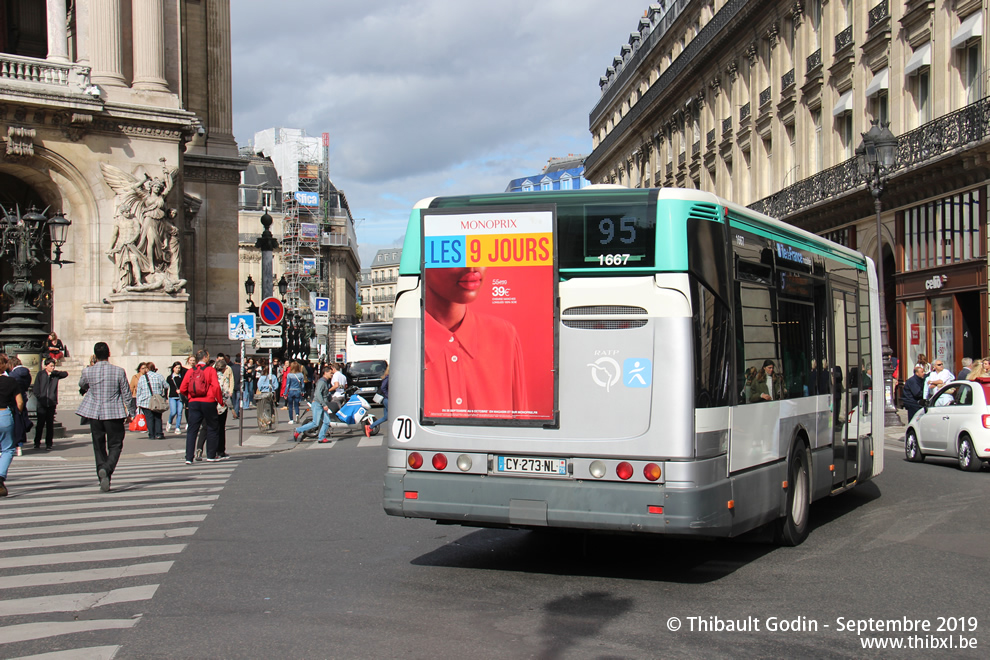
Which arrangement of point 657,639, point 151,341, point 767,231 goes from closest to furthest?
point 657,639 < point 767,231 < point 151,341

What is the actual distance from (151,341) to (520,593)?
24.2 m

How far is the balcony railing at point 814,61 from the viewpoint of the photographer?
35.4 metres

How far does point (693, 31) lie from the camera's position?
50.0 m

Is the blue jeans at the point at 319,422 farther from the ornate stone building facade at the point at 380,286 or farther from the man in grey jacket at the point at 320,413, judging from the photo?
the ornate stone building facade at the point at 380,286

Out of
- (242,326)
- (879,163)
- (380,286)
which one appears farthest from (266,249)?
(380,286)

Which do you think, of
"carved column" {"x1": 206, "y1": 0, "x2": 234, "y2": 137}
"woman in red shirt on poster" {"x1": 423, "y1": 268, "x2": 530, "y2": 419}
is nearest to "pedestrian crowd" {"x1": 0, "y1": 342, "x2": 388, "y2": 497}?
"woman in red shirt on poster" {"x1": 423, "y1": 268, "x2": 530, "y2": 419}

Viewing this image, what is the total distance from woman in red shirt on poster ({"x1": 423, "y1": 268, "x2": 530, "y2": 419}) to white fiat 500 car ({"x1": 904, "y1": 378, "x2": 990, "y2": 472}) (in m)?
10.8

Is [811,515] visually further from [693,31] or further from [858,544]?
[693,31]

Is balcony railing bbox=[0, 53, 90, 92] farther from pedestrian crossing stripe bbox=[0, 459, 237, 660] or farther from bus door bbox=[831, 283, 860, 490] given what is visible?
bus door bbox=[831, 283, 860, 490]

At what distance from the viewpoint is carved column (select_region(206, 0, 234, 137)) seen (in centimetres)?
4269

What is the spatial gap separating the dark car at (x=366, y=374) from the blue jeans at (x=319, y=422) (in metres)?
16.8

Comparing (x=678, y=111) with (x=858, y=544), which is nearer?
(x=858, y=544)

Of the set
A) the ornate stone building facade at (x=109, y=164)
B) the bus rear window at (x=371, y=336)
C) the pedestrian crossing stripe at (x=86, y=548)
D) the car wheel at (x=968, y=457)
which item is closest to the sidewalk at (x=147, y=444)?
the pedestrian crossing stripe at (x=86, y=548)

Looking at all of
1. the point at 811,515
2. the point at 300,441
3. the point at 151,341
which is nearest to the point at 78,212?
the point at 151,341
